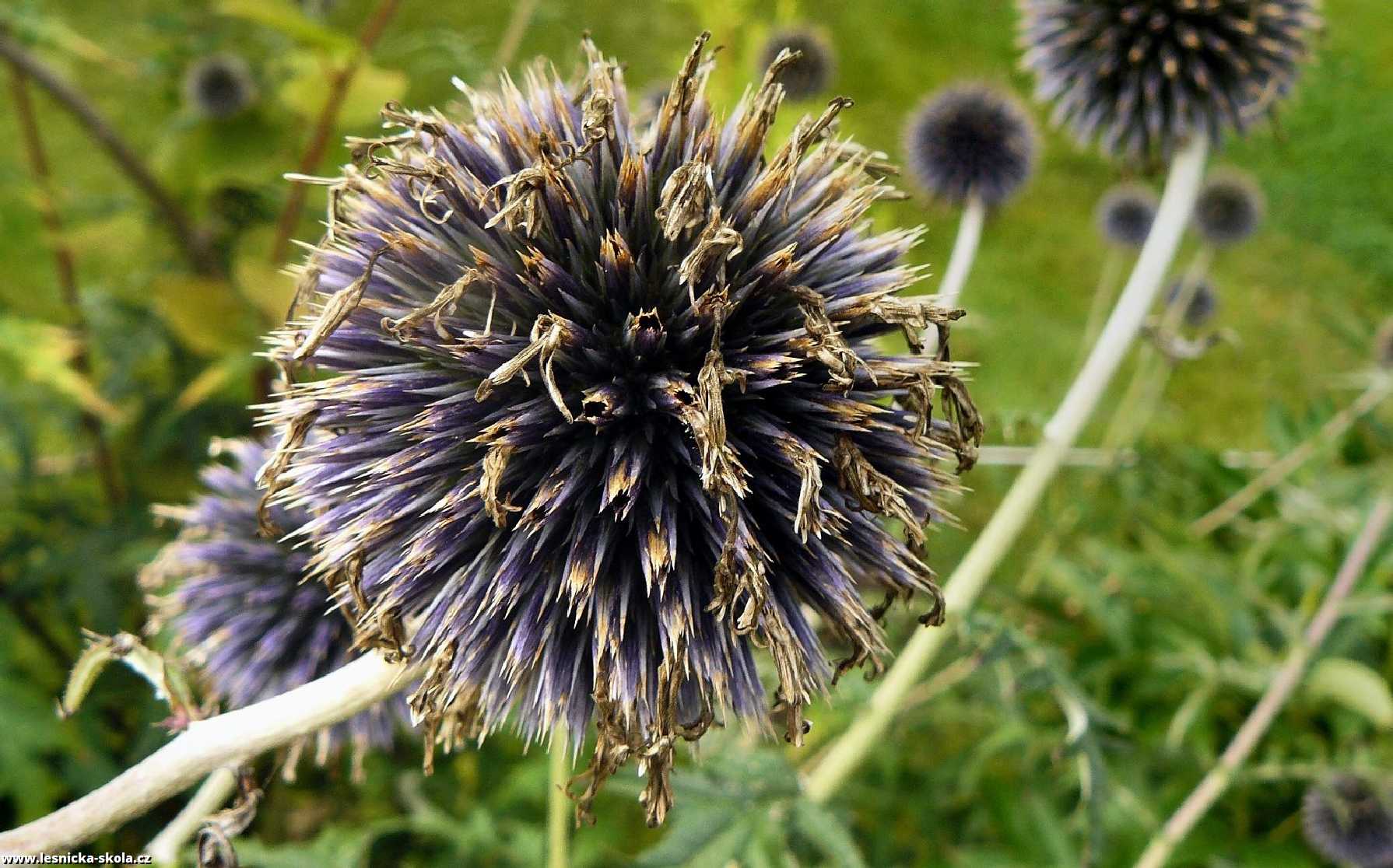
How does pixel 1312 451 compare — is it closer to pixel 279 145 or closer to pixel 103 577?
pixel 279 145

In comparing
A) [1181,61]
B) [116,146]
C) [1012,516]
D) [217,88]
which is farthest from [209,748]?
[217,88]

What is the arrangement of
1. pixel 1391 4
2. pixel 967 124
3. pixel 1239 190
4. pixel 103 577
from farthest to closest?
pixel 1391 4, pixel 1239 190, pixel 967 124, pixel 103 577

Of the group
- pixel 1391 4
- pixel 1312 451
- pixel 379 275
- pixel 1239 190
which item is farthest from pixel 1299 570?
pixel 1391 4

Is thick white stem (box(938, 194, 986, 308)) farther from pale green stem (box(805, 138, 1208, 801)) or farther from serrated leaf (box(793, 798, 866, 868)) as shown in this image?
serrated leaf (box(793, 798, 866, 868))

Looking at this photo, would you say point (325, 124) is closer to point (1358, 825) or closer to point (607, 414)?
point (607, 414)

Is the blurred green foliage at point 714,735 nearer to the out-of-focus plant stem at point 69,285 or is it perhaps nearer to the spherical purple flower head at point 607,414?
the out-of-focus plant stem at point 69,285
